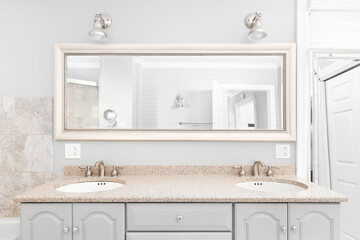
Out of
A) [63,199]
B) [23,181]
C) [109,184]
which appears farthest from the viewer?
[23,181]

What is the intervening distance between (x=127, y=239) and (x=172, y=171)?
0.67m

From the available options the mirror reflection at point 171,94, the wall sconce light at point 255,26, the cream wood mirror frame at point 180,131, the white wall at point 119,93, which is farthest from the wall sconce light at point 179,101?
the wall sconce light at point 255,26

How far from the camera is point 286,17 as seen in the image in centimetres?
208

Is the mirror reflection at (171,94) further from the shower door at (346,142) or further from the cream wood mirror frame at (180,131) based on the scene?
the shower door at (346,142)

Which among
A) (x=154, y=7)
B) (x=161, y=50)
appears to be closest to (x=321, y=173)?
(x=161, y=50)

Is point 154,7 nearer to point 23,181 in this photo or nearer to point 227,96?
point 227,96

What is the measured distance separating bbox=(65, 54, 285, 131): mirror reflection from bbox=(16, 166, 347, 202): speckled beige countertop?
347 millimetres

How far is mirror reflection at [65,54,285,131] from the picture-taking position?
2.05 metres

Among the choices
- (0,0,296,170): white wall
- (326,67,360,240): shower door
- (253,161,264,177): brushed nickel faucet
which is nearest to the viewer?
(253,161,264,177): brushed nickel faucet

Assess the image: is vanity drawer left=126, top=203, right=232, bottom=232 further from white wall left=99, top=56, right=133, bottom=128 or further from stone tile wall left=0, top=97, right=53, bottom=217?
stone tile wall left=0, top=97, right=53, bottom=217

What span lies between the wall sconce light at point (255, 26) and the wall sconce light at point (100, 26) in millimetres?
1047

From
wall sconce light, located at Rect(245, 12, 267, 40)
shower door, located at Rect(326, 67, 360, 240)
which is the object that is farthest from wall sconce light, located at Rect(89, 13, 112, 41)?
shower door, located at Rect(326, 67, 360, 240)

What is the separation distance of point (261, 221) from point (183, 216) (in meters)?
0.44

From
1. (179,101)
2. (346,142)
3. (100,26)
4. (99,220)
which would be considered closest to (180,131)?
(179,101)
